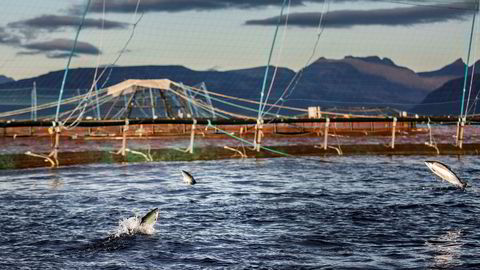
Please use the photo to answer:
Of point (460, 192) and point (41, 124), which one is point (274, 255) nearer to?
point (460, 192)

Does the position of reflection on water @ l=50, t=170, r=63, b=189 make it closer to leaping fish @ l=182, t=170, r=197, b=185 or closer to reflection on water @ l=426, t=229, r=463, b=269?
leaping fish @ l=182, t=170, r=197, b=185

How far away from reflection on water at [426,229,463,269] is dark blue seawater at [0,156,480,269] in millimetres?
18

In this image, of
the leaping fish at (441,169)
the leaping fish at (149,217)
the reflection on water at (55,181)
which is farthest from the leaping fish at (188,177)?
the leaping fish at (149,217)

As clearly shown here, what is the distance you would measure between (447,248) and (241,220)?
4727mm

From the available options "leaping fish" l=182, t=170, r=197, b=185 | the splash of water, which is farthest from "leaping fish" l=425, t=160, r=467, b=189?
the splash of water

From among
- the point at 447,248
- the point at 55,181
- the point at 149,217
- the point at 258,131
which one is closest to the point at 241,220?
the point at 149,217

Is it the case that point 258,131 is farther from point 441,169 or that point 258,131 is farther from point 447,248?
point 447,248

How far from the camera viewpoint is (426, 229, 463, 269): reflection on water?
39.1ft

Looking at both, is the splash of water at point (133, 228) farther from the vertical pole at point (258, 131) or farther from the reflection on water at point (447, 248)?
the vertical pole at point (258, 131)

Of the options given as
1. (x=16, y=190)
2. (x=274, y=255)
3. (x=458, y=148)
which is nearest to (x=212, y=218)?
(x=274, y=255)

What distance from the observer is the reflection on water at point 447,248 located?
39.1ft

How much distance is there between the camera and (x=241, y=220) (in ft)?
52.9

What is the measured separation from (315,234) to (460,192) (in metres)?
8.35

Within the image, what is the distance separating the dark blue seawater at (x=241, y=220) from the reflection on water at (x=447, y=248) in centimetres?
2
